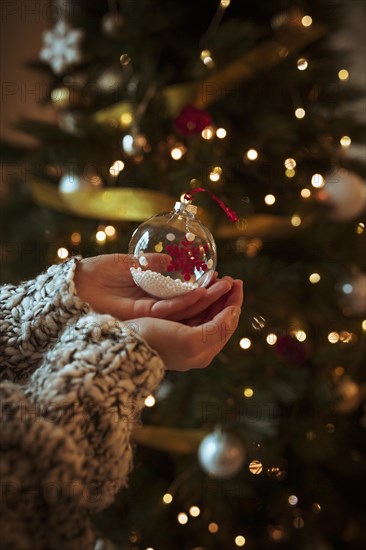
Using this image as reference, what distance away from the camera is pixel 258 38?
1466 mm

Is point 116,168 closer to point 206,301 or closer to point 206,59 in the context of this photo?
point 206,59

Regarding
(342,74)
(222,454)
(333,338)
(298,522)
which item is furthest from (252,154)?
(298,522)

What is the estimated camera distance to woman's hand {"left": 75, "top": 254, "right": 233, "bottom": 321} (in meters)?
0.67

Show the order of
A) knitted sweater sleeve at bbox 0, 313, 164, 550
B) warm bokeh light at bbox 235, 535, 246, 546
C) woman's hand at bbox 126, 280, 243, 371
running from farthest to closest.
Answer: warm bokeh light at bbox 235, 535, 246, 546 → woman's hand at bbox 126, 280, 243, 371 → knitted sweater sleeve at bbox 0, 313, 164, 550

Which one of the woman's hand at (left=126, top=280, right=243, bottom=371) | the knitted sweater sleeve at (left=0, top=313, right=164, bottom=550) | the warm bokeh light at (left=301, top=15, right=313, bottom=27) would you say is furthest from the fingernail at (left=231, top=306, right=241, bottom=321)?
the warm bokeh light at (left=301, top=15, right=313, bottom=27)

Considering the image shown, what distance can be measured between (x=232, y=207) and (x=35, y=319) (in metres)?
0.68

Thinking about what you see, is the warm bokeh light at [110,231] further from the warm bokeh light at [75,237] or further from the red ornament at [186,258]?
the red ornament at [186,258]

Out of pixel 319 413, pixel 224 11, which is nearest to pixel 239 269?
pixel 319 413

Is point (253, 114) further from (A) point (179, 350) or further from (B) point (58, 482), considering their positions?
(B) point (58, 482)

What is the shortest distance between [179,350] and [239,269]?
0.63 m

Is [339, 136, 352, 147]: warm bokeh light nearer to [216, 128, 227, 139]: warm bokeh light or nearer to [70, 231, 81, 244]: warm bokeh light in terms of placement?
[216, 128, 227, 139]: warm bokeh light

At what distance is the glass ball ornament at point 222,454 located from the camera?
1.23m

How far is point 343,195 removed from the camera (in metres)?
1.34

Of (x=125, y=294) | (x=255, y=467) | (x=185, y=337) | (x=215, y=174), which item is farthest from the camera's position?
(x=255, y=467)
